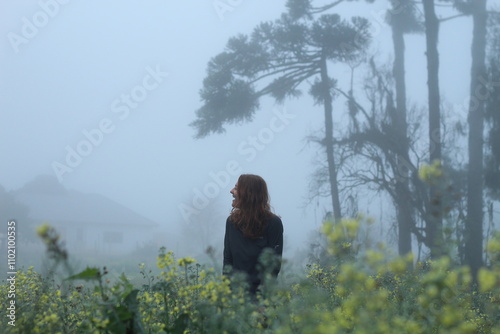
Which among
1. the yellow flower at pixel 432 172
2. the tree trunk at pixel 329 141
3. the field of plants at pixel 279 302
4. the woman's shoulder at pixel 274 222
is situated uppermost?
the tree trunk at pixel 329 141

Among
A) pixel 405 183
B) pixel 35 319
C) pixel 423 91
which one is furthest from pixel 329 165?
pixel 35 319

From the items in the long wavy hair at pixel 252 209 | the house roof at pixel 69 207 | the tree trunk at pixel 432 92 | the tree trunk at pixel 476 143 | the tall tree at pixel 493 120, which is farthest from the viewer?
the house roof at pixel 69 207

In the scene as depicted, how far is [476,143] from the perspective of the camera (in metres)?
9.12

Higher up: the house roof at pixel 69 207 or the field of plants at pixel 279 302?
the house roof at pixel 69 207

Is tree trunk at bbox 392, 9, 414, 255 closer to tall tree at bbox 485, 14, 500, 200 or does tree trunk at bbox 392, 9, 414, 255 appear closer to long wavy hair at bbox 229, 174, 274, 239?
tall tree at bbox 485, 14, 500, 200

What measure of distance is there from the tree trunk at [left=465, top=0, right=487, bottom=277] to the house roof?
14.2 ft

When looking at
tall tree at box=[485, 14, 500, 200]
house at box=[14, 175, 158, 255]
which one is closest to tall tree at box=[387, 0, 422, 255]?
tall tree at box=[485, 14, 500, 200]

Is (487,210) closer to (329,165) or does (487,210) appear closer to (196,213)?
(329,165)

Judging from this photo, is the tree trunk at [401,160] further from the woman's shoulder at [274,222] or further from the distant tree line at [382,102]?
the woman's shoulder at [274,222]

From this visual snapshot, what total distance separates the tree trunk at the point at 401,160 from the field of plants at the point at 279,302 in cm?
572

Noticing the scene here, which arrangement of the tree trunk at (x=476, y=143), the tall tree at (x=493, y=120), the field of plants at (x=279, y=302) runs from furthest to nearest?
the tall tree at (x=493, y=120)
the tree trunk at (x=476, y=143)
the field of plants at (x=279, y=302)

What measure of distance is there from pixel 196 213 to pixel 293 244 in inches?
57.3

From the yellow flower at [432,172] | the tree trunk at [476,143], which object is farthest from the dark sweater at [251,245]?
the tree trunk at [476,143]

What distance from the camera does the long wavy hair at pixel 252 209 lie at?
319cm
